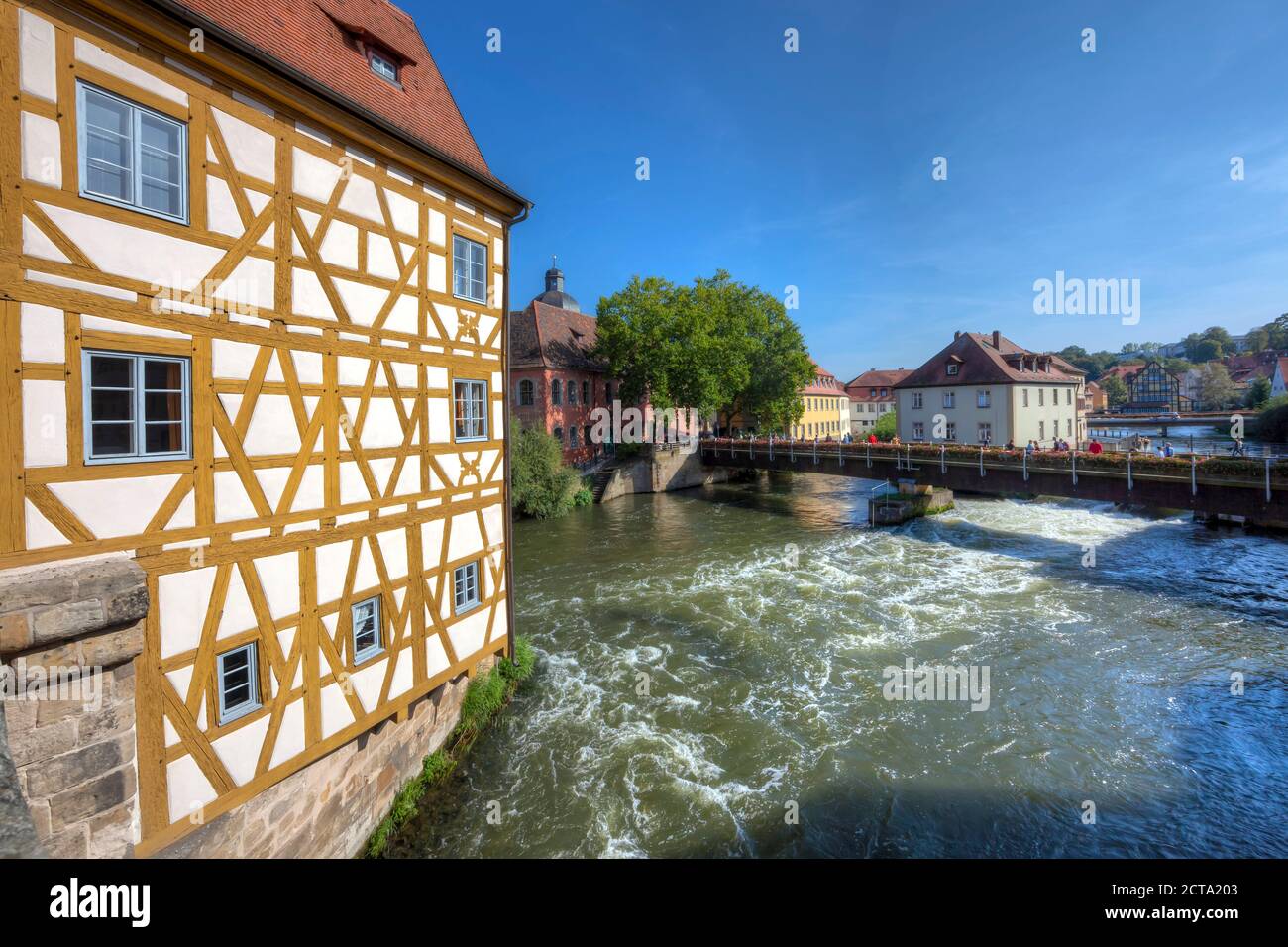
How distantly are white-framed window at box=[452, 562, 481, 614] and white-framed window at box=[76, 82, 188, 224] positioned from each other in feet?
18.1

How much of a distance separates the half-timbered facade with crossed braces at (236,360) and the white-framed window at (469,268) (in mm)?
103

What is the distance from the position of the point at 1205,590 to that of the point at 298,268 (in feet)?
73.9

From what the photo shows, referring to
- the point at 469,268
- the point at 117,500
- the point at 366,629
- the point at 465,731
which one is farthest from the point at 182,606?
the point at 469,268

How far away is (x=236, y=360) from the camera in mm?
6078

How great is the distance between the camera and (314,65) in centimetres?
733

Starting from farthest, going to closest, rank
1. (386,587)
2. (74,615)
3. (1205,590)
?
(1205,590) < (386,587) < (74,615)

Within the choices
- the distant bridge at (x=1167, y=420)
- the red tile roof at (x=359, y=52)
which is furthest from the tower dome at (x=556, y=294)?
the distant bridge at (x=1167, y=420)

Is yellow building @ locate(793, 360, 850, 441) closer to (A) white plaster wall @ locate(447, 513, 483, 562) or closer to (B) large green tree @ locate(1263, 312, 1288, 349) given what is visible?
(A) white plaster wall @ locate(447, 513, 483, 562)

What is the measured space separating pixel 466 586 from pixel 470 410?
8.84ft

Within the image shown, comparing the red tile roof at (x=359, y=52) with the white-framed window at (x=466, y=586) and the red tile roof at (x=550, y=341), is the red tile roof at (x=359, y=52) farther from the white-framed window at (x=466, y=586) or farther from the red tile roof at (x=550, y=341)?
the red tile roof at (x=550, y=341)

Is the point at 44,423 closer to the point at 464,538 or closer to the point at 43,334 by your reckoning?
the point at 43,334

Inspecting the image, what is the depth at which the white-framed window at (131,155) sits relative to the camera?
5094 millimetres
